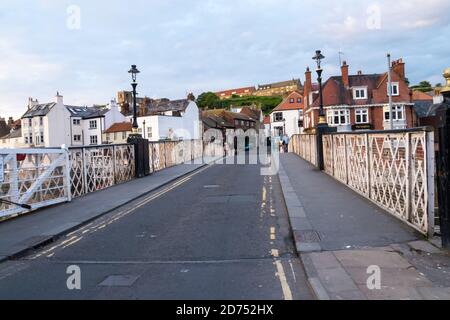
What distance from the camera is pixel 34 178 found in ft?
42.3

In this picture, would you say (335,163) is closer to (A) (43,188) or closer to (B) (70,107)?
(A) (43,188)

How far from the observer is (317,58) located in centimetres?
2214

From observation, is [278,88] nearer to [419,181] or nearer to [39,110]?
[39,110]

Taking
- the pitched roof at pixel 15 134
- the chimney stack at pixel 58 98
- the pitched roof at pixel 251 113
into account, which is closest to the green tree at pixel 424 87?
the pitched roof at pixel 251 113

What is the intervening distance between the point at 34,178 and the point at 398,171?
33.1 feet

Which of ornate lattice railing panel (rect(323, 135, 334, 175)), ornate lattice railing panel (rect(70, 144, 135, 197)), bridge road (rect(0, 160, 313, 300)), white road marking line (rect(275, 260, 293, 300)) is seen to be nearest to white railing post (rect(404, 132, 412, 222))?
bridge road (rect(0, 160, 313, 300))

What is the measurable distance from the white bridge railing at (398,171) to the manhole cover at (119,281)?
200 inches

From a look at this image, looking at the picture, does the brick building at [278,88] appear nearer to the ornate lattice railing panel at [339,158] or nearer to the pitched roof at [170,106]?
the pitched roof at [170,106]

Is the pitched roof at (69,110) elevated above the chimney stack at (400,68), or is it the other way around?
the chimney stack at (400,68)

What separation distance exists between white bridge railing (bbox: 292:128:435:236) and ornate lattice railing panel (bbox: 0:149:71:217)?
9190 mm

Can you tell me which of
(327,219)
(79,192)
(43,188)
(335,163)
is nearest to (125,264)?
(327,219)

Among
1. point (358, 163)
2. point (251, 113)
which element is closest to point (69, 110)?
point (251, 113)

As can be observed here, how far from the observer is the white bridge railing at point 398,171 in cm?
744

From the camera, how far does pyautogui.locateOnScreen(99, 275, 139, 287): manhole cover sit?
6133 mm
